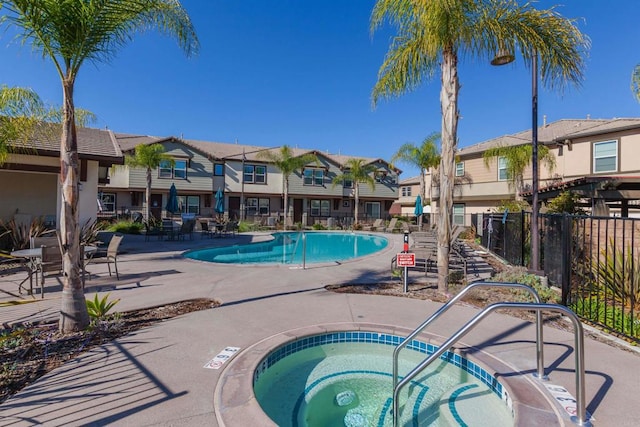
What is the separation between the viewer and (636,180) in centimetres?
809

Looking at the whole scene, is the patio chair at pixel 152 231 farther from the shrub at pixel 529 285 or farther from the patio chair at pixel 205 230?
the shrub at pixel 529 285

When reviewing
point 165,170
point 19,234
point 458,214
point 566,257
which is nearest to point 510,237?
point 566,257

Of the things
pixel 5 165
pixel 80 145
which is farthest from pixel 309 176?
pixel 5 165

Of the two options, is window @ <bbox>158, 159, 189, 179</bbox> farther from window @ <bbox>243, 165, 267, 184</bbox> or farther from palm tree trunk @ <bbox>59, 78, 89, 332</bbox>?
palm tree trunk @ <bbox>59, 78, 89, 332</bbox>

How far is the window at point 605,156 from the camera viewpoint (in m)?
18.0

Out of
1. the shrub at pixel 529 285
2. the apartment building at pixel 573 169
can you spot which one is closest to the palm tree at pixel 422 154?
the apartment building at pixel 573 169

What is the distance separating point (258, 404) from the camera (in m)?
3.14

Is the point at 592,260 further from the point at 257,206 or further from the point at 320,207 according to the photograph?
the point at 320,207

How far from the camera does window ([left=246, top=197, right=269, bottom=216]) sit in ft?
108

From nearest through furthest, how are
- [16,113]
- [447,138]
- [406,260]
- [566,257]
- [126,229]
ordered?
[566,257] < [447,138] < [406,260] < [16,113] < [126,229]

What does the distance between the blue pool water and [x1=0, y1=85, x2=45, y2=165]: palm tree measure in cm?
675

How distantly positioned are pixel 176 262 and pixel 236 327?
7.18 m

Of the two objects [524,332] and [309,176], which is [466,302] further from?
[309,176]

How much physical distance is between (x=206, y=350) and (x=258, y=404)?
1571 millimetres
